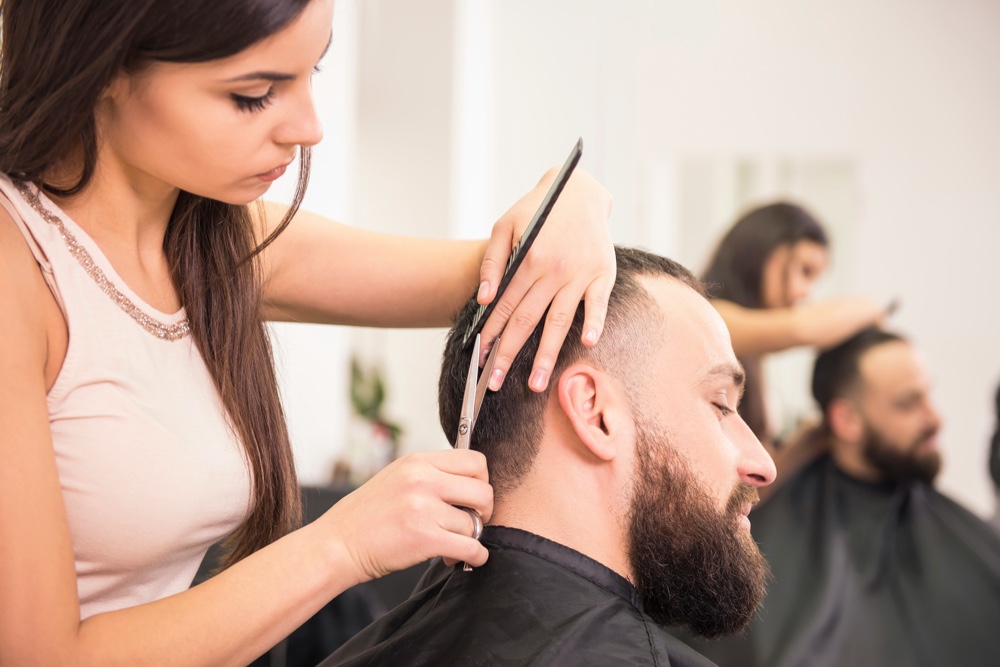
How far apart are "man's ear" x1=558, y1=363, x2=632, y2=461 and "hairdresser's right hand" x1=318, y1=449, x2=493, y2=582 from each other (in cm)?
22

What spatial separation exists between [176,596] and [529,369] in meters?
0.48

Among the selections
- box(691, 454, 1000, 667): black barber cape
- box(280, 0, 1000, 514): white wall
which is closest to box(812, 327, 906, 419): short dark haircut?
box(691, 454, 1000, 667): black barber cape

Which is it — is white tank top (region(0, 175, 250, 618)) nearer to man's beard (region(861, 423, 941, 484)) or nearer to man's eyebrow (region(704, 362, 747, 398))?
man's eyebrow (region(704, 362, 747, 398))

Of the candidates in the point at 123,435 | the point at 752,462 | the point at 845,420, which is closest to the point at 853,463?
the point at 845,420

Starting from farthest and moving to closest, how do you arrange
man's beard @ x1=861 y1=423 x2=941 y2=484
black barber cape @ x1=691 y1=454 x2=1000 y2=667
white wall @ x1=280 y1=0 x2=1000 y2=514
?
1. white wall @ x1=280 y1=0 x2=1000 y2=514
2. man's beard @ x1=861 y1=423 x2=941 y2=484
3. black barber cape @ x1=691 y1=454 x2=1000 y2=667

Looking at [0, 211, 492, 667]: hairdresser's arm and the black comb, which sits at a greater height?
the black comb

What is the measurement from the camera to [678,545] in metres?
1.14

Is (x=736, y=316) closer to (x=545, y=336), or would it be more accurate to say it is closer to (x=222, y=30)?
(x=545, y=336)

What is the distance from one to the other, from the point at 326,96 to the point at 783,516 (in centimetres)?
203

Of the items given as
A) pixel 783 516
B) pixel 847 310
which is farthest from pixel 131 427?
pixel 847 310

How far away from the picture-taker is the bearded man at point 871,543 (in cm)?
241

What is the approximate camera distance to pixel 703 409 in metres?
1.17

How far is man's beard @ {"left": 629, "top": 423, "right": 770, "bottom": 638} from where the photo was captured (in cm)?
114

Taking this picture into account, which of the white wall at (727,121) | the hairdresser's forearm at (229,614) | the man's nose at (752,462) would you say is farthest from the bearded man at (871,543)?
the hairdresser's forearm at (229,614)
